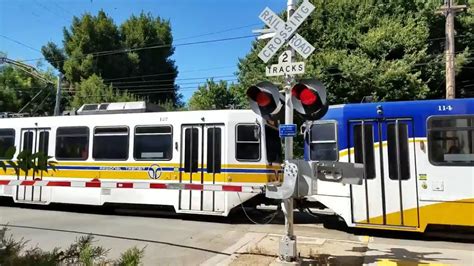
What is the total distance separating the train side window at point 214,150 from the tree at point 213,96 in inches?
631

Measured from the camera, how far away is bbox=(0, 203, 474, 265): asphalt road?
8297 mm

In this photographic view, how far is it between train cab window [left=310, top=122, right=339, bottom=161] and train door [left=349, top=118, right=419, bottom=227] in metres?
0.46

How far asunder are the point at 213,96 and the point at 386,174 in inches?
797

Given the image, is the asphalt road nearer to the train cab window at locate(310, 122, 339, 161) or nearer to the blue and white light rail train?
the blue and white light rail train

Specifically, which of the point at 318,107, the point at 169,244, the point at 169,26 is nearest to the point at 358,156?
the point at 318,107

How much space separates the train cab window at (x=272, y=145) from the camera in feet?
39.3

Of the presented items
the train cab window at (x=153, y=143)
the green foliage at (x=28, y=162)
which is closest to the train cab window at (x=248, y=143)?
the train cab window at (x=153, y=143)

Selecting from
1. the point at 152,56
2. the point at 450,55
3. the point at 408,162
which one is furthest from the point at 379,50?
the point at 152,56

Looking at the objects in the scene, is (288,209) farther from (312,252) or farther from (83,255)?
(83,255)

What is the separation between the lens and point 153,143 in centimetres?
1281

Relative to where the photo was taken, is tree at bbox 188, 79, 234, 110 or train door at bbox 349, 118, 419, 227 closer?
train door at bbox 349, 118, 419, 227

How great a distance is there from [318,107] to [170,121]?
690 centimetres

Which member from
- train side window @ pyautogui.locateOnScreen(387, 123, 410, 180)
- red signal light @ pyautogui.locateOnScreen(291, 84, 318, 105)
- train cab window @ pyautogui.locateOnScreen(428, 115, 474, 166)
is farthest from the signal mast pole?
train cab window @ pyautogui.locateOnScreen(428, 115, 474, 166)

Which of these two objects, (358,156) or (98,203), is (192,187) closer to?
(98,203)
